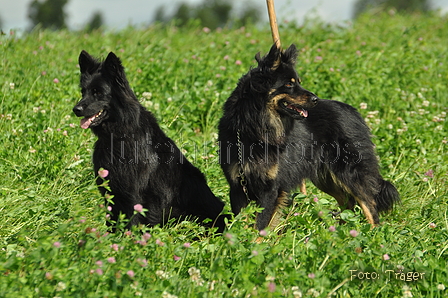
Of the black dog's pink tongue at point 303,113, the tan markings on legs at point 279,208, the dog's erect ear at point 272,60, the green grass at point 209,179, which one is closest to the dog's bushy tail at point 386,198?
the green grass at point 209,179

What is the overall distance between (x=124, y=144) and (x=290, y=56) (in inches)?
64.6

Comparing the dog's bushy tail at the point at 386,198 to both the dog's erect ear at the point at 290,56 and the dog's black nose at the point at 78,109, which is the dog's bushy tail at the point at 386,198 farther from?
the dog's black nose at the point at 78,109

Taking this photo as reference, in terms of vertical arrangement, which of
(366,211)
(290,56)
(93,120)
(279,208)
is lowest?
(366,211)

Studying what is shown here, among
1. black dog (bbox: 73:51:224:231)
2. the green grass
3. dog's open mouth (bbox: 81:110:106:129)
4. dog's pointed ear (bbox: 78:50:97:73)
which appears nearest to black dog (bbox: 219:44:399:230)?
the green grass

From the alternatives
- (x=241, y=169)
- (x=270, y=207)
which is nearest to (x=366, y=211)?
(x=270, y=207)

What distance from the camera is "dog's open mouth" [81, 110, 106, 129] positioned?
379 centimetres

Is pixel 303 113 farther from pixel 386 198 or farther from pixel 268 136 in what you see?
pixel 386 198

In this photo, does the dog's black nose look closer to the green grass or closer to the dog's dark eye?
the dog's dark eye

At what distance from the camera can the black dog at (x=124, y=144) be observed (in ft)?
12.6

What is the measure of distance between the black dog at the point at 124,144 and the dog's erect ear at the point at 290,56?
1.27 metres

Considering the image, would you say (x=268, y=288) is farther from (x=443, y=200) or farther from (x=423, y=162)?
(x=423, y=162)

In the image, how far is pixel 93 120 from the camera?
3.80 m

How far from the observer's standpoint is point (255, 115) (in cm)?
405

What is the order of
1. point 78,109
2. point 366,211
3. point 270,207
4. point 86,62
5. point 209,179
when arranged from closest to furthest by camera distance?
point 78,109, point 86,62, point 270,207, point 366,211, point 209,179
